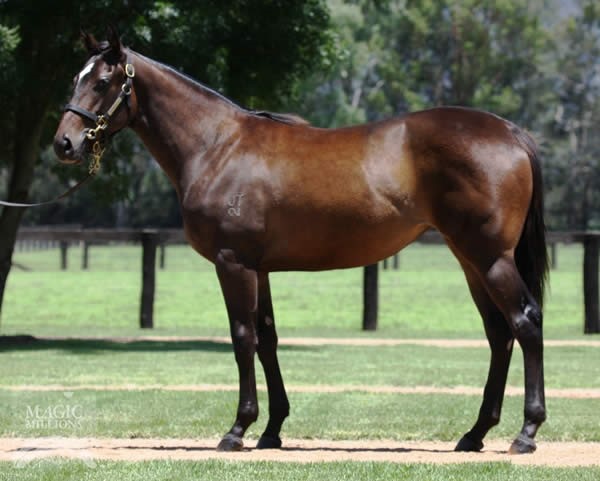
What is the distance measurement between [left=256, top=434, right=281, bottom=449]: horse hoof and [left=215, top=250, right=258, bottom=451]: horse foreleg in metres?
0.30

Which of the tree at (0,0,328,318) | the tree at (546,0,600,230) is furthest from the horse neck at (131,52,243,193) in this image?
the tree at (546,0,600,230)

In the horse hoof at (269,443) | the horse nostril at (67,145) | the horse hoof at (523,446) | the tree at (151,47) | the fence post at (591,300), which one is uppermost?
the tree at (151,47)

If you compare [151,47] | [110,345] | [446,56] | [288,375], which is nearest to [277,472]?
[288,375]

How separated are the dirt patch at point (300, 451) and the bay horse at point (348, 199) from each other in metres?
0.24

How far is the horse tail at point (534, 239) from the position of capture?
8.54 meters

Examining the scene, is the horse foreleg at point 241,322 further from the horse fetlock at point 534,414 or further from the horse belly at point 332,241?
the horse fetlock at point 534,414

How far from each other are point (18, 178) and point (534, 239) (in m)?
11.2

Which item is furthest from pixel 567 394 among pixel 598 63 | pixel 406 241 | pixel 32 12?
pixel 598 63

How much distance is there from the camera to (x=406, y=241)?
28.1 feet

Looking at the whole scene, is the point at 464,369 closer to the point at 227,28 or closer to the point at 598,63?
the point at 227,28

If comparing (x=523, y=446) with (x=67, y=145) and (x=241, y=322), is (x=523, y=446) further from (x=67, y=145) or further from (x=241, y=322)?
(x=67, y=145)

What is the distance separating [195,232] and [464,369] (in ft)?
22.8

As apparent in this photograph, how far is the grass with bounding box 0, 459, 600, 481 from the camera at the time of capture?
720cm

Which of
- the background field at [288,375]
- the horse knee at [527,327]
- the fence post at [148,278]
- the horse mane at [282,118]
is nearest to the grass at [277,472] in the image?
the background field at [288,375]
